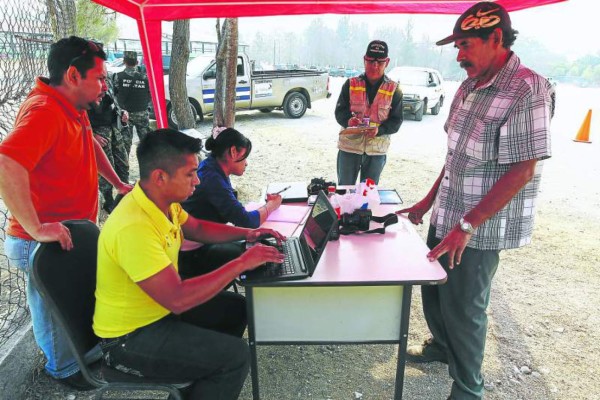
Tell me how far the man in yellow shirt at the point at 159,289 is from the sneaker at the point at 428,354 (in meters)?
1.23

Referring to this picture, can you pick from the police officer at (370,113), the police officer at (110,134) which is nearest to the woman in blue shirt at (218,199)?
the police officer at (370,113)

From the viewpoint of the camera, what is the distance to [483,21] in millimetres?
1670

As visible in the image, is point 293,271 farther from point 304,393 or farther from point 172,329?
point 304,393

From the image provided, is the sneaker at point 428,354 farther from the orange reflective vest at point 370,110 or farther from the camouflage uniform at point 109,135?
the camouflage uniform at point 109,135

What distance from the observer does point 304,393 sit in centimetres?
220

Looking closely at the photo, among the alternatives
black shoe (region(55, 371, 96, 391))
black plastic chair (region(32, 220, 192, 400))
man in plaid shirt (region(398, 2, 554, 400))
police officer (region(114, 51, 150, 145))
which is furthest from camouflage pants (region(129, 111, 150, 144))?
man in plaid shirt (region(398, 2, 554, 400))

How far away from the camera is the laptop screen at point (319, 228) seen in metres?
1.84

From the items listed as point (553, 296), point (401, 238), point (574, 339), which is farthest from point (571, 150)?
point (401, 238)

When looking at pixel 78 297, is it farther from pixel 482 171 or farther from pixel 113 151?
pixel 113 151

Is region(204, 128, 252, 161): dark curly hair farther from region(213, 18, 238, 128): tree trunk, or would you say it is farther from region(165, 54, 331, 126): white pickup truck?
region(165, 54, 331, 126): white pickup truck

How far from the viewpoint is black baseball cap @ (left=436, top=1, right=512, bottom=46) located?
1.66 meters

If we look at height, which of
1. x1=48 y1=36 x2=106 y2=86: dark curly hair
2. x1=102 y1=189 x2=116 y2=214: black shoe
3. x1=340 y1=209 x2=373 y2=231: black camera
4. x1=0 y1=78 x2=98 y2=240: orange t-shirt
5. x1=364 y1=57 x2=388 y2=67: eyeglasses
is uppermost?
x1=364 y1=57 x2=388 y2=67: eyeglasses

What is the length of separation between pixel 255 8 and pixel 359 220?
199 centimetres

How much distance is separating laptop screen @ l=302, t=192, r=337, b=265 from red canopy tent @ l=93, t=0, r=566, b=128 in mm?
1801
